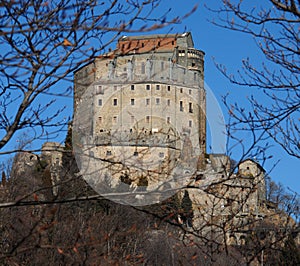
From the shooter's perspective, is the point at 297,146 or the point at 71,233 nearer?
the point at 297,146

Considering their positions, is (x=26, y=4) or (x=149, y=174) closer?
(x=26, y=4)

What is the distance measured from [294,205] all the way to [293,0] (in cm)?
267

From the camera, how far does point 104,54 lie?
3.39m

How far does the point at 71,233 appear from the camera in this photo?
478 inches

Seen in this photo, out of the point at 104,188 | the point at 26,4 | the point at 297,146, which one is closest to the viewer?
the point at 26,4

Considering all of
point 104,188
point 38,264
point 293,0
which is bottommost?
point 38,264

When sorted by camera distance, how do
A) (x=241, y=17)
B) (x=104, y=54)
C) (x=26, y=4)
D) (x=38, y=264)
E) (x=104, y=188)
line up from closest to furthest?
1. (x=26, y=4)
2. (x=104, y=54)
3. (x=241, y=17)
4. (x=104, y=188)
5. (x=38, y=264)

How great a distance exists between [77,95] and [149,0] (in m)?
1.35

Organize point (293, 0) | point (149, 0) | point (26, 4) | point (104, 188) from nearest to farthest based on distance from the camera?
point (26, 4) → point (149, 0) → point (293, 0) → point (104, 188)

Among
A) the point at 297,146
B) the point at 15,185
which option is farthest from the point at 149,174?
the point at 15,185

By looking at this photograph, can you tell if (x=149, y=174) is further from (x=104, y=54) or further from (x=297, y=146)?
(x=297, y=146)

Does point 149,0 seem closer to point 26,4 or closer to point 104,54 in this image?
point 104,54

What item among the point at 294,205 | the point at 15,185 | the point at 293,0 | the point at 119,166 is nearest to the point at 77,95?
the point at 119,166

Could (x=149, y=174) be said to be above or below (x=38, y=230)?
above
